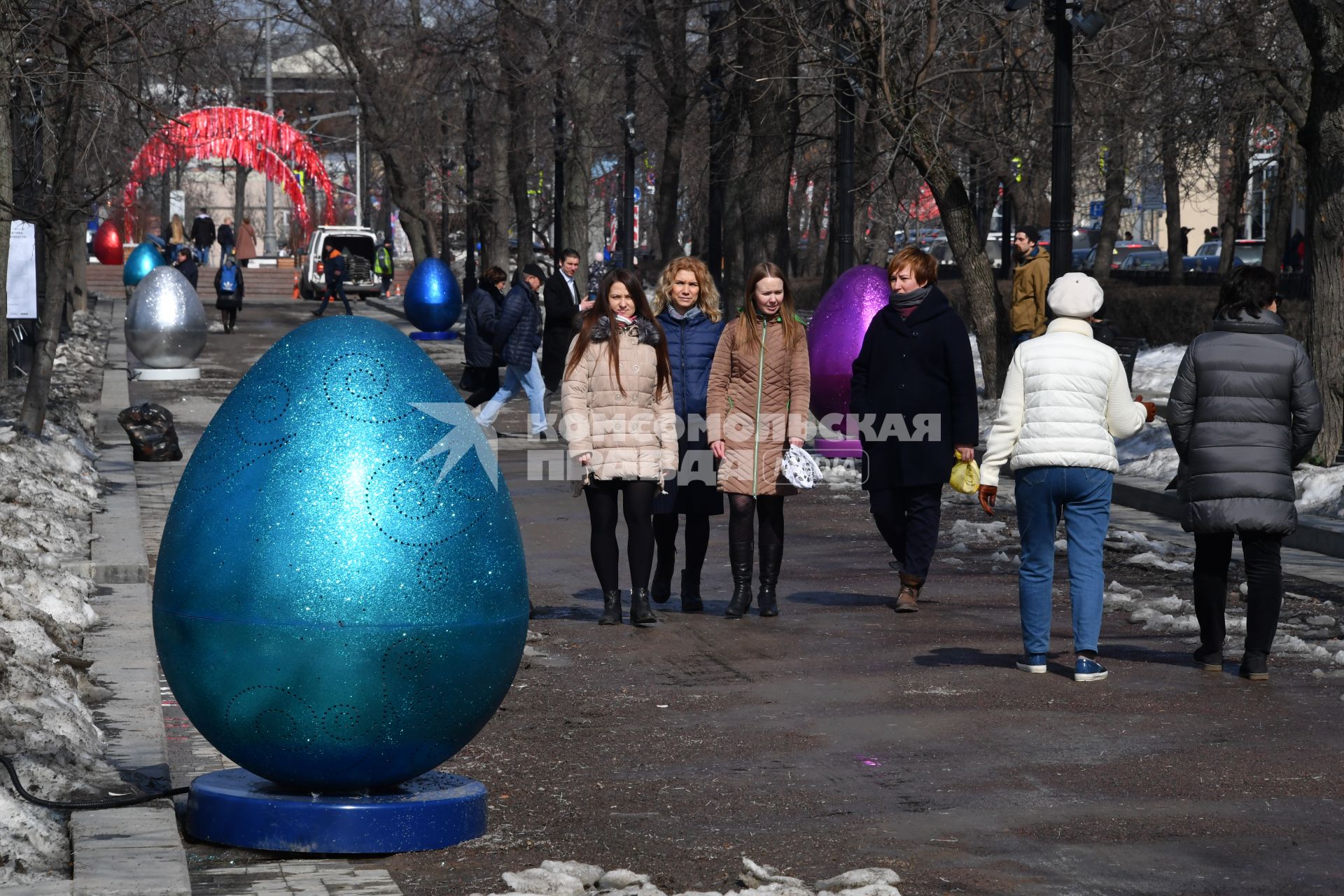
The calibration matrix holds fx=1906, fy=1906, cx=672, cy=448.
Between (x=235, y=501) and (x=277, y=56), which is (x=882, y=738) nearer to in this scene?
(x=235, y=501)

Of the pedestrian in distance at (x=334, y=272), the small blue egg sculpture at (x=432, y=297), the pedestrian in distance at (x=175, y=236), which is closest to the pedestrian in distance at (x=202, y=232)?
the pedestrian in distance at (x=175, y=236)

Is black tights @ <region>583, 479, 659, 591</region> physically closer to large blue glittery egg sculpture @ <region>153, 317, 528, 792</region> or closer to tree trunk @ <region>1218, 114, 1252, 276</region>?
large blue glittery egg sculpture @ <region>153, 317, 528, 792</region>

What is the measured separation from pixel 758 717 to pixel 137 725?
2.37 metres

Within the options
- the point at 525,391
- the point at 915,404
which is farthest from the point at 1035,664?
the point at 525,391

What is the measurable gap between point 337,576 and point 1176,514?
32.9 feet

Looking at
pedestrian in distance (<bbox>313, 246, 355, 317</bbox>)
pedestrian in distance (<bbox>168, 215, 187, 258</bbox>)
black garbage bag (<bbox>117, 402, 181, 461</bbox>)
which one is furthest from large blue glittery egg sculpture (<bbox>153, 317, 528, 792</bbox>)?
pedestrian in distance (<bbox>168, 215, 187, 258</bbox>)

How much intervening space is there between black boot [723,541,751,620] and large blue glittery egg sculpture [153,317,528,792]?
424cm

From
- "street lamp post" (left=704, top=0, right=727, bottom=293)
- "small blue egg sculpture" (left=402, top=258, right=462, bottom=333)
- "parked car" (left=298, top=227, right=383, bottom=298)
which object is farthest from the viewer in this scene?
"parked car" (left=298, top=227, right=383, bottom=298)

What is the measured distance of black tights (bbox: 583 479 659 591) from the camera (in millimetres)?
9531

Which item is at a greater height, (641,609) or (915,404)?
(915,404)

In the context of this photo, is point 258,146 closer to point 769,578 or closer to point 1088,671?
point 769,578

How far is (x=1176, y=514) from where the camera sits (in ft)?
46.6

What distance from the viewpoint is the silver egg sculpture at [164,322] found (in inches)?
1016

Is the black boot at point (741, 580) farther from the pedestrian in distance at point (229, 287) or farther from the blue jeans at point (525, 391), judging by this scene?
the pedestrian in distance at point (229, 287)
